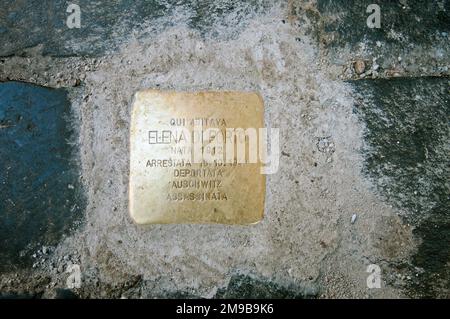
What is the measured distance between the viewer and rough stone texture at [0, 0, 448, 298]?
1.30 m

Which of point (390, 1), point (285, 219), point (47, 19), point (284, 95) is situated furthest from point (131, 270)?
point (390, 1)

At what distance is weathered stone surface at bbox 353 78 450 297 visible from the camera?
1.30 m

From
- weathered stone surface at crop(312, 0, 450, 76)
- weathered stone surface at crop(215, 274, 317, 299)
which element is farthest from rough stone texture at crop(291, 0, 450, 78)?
weathered stone surface at crop(215, 274, 317, 299)

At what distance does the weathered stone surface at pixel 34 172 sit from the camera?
133 centimetres

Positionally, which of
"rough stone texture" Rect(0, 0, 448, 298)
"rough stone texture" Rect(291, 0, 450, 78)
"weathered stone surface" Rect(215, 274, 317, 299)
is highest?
"rough stone texture" Rect(291, 0, 450, 78)

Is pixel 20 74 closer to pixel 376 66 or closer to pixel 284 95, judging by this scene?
pixel 284 95

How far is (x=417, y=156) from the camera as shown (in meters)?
1.32

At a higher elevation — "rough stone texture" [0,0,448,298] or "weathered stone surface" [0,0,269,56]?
"weathered stone surface" [0,0,269,56]

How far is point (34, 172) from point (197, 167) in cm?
58

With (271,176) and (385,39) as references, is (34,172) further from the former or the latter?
(385,39)

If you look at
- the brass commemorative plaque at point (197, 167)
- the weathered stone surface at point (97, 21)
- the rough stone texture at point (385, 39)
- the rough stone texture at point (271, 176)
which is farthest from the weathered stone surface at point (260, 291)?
the weathered stone surface at point (97, 21)

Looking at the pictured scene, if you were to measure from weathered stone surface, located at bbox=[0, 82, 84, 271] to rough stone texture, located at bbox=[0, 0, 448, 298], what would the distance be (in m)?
0.04

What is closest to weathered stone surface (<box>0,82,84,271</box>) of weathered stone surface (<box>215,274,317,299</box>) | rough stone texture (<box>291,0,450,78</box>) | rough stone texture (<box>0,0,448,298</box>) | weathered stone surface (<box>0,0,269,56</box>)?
rough stone texture (<box>0,0,448,298</box>)

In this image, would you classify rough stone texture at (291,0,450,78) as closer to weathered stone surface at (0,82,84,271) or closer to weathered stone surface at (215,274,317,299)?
weathered stone surface at (215,274,317,299)
